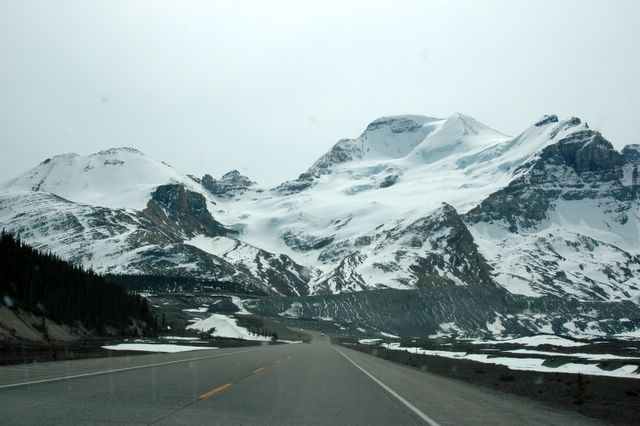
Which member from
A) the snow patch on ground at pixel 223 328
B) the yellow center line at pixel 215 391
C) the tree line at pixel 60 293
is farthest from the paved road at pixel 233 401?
the snow patch on ground at pixel 223 328

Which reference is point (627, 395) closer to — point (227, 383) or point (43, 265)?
point (227, 383)

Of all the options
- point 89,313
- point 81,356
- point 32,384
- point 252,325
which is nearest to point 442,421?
point 32,384

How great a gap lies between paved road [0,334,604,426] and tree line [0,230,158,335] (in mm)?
45559

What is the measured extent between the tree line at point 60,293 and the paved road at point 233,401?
4556cm

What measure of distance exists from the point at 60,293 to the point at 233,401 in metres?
63.8

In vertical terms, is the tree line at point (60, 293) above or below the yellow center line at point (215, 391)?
above

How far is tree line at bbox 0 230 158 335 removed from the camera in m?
64.5

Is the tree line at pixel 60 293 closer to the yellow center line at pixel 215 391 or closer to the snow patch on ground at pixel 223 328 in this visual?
the snow patch on ground at pixel 223 328

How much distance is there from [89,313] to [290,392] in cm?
6785

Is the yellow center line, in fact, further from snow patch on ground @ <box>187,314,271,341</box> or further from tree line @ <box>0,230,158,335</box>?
snow patch on ground @ <box>187,314,271,341</box>

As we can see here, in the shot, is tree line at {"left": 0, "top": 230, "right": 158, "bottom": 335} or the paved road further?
tree line at {"left": 0, "top": 230, "right": 158, "bottom": 335}

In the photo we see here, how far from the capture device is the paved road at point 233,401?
12180 millimetres

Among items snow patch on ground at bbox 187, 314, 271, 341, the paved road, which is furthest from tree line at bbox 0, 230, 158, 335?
the paved road

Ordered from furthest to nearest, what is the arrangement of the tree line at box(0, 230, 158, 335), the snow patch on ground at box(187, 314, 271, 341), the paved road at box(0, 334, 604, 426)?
the snow patch on ground at box(187, 314, 271, 341) < the tree line at box(0, 230, 158, 335) < the paved road at box(0, 334, 604, 426)
